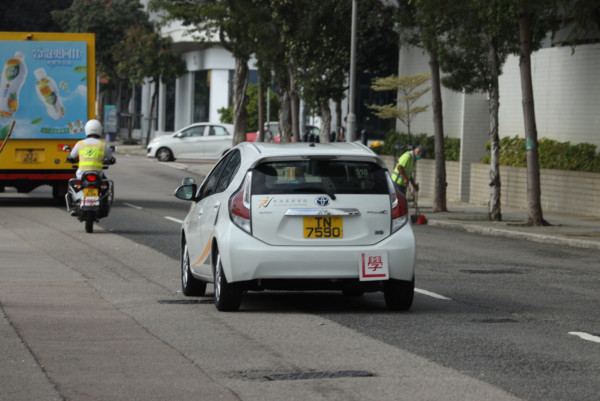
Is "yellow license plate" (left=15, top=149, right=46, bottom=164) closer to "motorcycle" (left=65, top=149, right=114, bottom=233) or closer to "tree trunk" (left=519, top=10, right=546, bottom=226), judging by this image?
"motorcycle" (left=65, top=149, right=114, bottom=233)

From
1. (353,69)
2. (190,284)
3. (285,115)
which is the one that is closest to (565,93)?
(353,69)

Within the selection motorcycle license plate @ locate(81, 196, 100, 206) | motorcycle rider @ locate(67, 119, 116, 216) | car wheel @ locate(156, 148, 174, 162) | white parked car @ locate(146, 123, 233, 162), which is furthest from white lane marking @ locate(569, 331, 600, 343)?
car wheel @ locate(156, 148, 174, 162)

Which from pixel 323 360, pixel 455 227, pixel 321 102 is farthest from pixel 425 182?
pixel 323 360

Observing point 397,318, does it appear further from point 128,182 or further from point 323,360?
point 128,182

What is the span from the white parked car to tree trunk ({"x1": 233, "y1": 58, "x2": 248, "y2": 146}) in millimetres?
2930

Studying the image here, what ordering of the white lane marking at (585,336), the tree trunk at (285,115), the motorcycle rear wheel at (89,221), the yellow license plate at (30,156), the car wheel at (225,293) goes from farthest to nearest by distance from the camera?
the tree trunk at (285,115) → the yellow license plate at (30,156) → the motorcycle rear wheel at (89,221) → the car wheel at (225,293) → the white lane marking at (585,336)

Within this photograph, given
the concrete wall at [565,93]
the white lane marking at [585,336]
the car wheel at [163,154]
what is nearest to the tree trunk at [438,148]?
the concrete wall at [565,93]

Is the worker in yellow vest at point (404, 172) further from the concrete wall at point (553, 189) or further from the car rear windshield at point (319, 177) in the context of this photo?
the car rear windshield at point (319, 177)

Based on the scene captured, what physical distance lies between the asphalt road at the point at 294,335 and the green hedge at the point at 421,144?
19.0 metres

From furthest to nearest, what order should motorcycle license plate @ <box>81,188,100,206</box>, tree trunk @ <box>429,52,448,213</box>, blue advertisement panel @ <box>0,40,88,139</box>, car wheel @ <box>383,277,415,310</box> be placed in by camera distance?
tree trunk @ <box>429,52,448,213</box> → blue advertisement panel @ <box>0,40,88,139</box> → motorcycle license plate @ <box>81,188,100,206</box> → car wheel @ <box>383,277,415,310</box>

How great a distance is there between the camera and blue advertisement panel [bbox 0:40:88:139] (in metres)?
25.1

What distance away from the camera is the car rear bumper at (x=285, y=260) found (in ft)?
34.1

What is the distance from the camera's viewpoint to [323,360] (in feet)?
27.5

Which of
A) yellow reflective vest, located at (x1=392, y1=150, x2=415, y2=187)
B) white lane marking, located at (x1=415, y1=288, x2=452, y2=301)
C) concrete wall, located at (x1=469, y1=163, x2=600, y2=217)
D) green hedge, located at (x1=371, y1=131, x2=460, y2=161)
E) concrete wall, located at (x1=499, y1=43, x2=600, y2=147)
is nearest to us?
white lane marking, located at (x1=415, y1=288, x2=452, y2=301)
